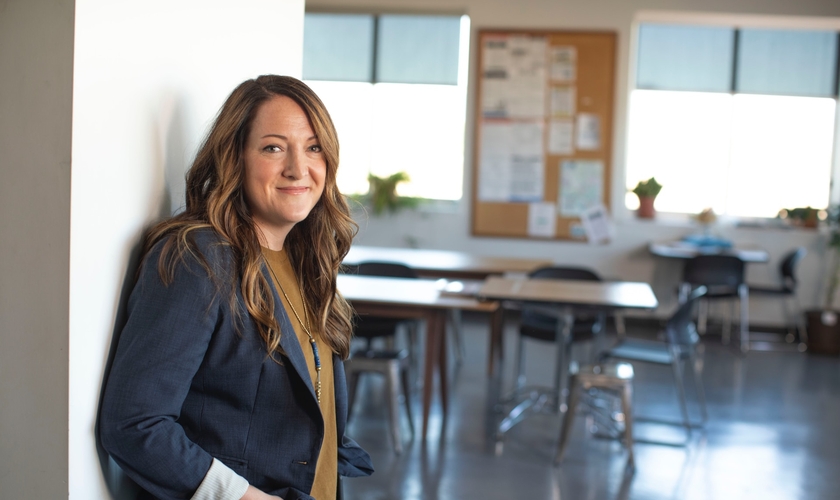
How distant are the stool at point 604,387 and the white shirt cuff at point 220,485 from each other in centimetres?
266

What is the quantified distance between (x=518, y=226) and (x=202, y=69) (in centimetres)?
647

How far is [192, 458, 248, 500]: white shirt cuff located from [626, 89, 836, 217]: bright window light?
7246 millimetres

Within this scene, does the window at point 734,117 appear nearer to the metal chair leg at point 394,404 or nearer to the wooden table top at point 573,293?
the wooden table top at point 573,293

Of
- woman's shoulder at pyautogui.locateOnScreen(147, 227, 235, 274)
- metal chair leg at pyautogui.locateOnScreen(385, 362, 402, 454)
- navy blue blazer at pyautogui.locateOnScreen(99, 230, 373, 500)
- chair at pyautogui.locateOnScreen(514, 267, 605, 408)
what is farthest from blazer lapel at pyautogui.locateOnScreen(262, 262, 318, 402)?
chair at pyautogui.locateOnScreen(514, 267, 605, 408)

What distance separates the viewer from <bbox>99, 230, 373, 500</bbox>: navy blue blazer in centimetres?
113

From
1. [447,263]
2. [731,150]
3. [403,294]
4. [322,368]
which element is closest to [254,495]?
[322,368]

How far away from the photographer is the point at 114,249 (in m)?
1.17

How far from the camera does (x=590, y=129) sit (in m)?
7.59

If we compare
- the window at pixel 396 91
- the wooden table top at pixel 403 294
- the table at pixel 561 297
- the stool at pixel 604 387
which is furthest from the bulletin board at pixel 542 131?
the stool at pixel 604 387

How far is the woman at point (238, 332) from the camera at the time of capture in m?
1.14

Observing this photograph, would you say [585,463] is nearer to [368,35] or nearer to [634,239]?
[634,239]

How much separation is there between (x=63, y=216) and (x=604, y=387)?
3024 millimetres

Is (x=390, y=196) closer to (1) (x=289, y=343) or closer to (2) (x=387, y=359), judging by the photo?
(2) (x=387, y=359)

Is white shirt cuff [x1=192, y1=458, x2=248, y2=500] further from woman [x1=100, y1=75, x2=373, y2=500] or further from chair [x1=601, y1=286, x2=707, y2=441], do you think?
chair [x1=601, y1=286, x2=707, y2=441]
